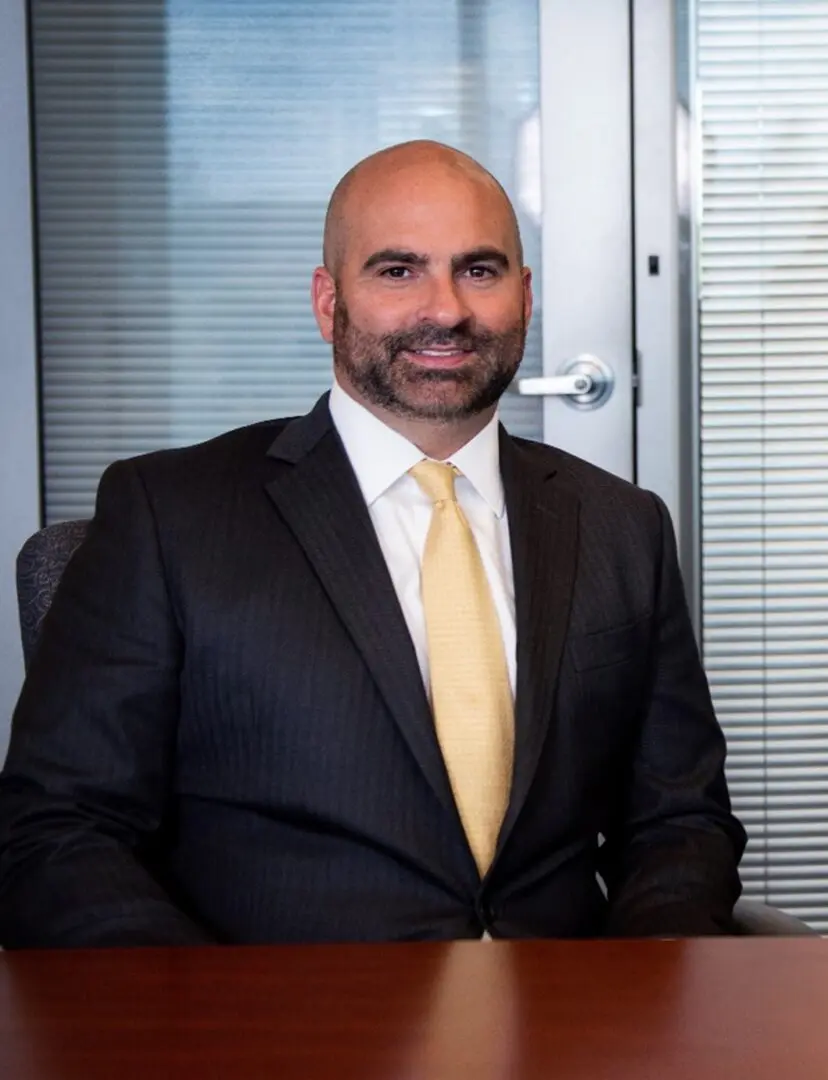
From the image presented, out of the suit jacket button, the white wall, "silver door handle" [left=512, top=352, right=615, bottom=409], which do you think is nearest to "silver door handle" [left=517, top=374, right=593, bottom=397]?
"silver door handle" [left=512, top=352, right=615, bottom=409]

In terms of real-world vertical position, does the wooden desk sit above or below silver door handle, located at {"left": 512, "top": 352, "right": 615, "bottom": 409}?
below

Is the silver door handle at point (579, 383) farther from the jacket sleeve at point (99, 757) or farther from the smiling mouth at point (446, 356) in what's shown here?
the jacket sleeve at point (99, 757)

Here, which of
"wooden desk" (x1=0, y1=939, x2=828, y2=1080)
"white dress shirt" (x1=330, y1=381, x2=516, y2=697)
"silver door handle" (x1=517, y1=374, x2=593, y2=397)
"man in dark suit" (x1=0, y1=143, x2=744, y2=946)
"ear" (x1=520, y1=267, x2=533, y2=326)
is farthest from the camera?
"silver door handle" (x1=517, y1=374, x2=593, y2=397)

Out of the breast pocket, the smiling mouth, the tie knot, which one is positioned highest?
the smiling mouth

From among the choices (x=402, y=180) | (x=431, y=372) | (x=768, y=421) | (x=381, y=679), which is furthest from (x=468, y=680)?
(x=768, y=421)

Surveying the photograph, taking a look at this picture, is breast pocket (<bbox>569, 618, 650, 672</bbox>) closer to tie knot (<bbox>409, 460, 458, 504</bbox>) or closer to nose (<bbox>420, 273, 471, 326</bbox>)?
tie knot (<bbox>409, 460, 458, 504</bbox>)

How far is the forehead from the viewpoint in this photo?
5.60 ft

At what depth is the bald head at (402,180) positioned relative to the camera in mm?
1727

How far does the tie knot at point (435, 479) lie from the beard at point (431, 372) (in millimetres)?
52

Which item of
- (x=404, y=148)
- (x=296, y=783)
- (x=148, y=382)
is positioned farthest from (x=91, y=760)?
(x=148, y=382)

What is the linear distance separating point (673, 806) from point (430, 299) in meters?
0.60

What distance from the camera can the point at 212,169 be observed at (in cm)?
277

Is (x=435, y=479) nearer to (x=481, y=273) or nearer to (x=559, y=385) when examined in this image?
(x=481, y=273)

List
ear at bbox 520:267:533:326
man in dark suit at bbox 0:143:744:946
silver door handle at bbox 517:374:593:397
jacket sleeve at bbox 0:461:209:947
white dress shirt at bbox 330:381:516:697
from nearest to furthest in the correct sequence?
1. jacket sleeve at bbox 0:461:209:947
2. man in dark suit at bbox 0:143:744:946
3. white dress shirt at bbox 330:381:516:697
4. ear at bbox 520:267:533:326
5. silver door handle at bbox 517:374:593:397
